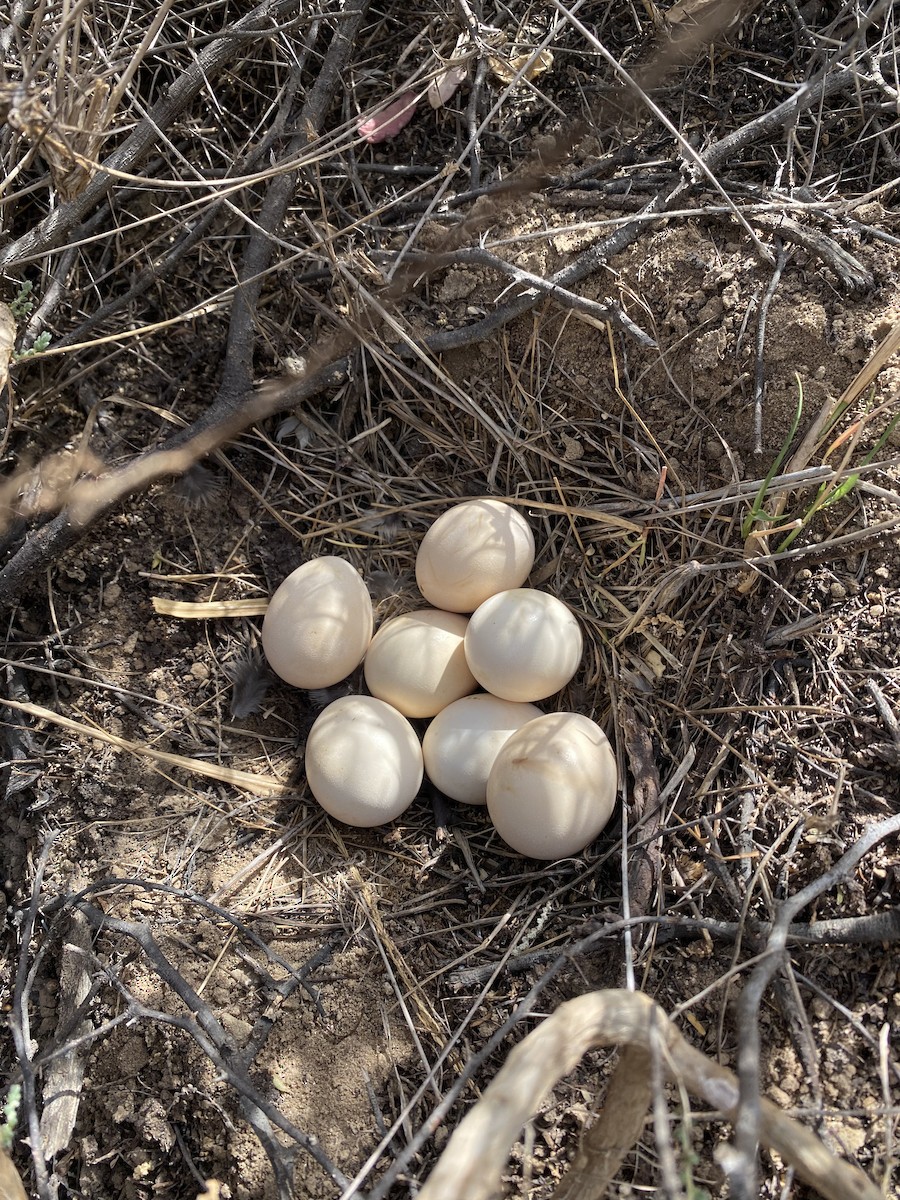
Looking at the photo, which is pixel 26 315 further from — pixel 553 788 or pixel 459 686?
pixel 553 788

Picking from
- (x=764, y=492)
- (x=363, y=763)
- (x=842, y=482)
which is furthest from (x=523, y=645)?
(x=842, y=482)

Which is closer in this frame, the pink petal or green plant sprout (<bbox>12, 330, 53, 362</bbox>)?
green plant sprout (<bbox>12, 330, 53, 362</bbox>)

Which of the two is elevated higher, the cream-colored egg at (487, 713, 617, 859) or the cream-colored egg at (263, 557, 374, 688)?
the cream-colored egg at (263, 557, 374, 688)

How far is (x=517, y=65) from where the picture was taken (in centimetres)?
179

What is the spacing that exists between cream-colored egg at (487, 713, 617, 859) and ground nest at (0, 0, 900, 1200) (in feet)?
0.25

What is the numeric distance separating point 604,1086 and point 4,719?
1241 millimetres

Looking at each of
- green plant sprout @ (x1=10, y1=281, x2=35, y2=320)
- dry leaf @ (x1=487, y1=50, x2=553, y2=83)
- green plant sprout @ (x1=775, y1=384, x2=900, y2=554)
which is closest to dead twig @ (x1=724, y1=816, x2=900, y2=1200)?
green plant sprout @ (x1=775, y1=384, x2=900, y2=554)

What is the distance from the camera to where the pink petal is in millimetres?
1843

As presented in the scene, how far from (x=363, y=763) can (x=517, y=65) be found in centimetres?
140

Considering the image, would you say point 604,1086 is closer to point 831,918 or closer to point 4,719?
point 831,918

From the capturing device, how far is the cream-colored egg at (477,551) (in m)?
1.70

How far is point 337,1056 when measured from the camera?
1.43 m

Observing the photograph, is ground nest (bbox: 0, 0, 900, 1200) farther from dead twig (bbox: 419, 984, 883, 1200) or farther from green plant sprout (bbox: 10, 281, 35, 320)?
dead twig (bbox: 419, 984, 883, 1200)

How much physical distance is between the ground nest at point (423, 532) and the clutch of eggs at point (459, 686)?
10 cm
